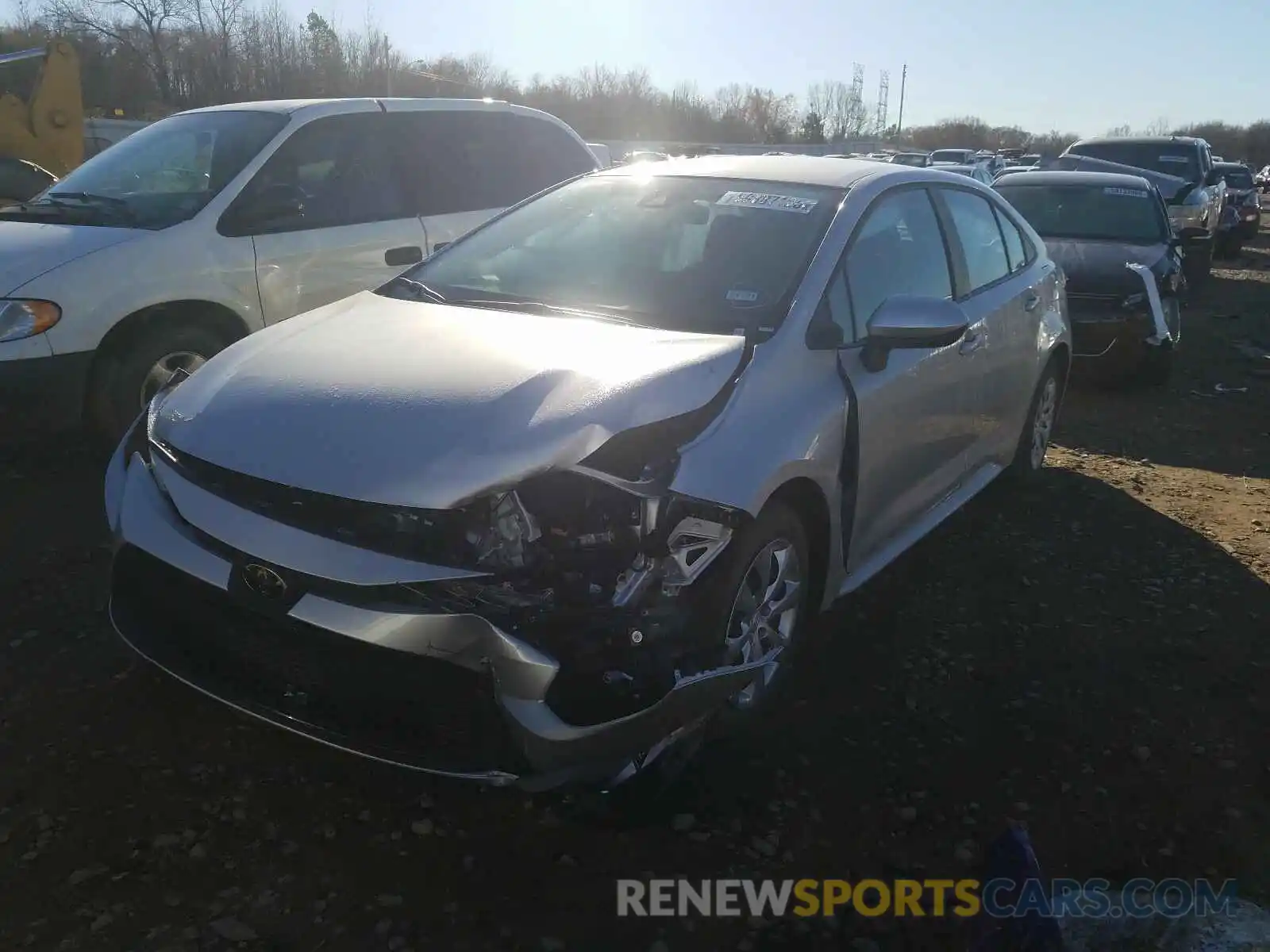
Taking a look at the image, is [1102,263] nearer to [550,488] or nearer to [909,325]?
[909,325]

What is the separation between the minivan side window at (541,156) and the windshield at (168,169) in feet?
5.20

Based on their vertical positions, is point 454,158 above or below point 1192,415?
above

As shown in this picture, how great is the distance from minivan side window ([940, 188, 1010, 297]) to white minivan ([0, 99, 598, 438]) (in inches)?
116

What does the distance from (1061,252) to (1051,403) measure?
3306 mm

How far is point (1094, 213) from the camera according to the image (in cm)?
920

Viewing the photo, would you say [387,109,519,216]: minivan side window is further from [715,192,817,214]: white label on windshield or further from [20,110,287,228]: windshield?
[715,192,817,214]: white label on windshield

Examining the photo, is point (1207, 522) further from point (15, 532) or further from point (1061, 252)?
point (15, 532)

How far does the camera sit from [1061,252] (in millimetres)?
8477

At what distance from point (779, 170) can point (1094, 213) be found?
6.32 metres

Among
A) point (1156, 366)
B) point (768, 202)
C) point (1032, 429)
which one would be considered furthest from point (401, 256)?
point (1156, 366)

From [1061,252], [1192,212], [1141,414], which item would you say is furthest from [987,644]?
[1192,212]

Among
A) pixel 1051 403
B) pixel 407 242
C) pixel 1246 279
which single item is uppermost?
pixel 407 242

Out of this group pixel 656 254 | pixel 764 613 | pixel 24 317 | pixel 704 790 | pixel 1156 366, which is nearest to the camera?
pixel 704 790

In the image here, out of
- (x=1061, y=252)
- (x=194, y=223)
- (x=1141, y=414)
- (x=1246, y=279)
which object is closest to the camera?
(x=194, y=223)
